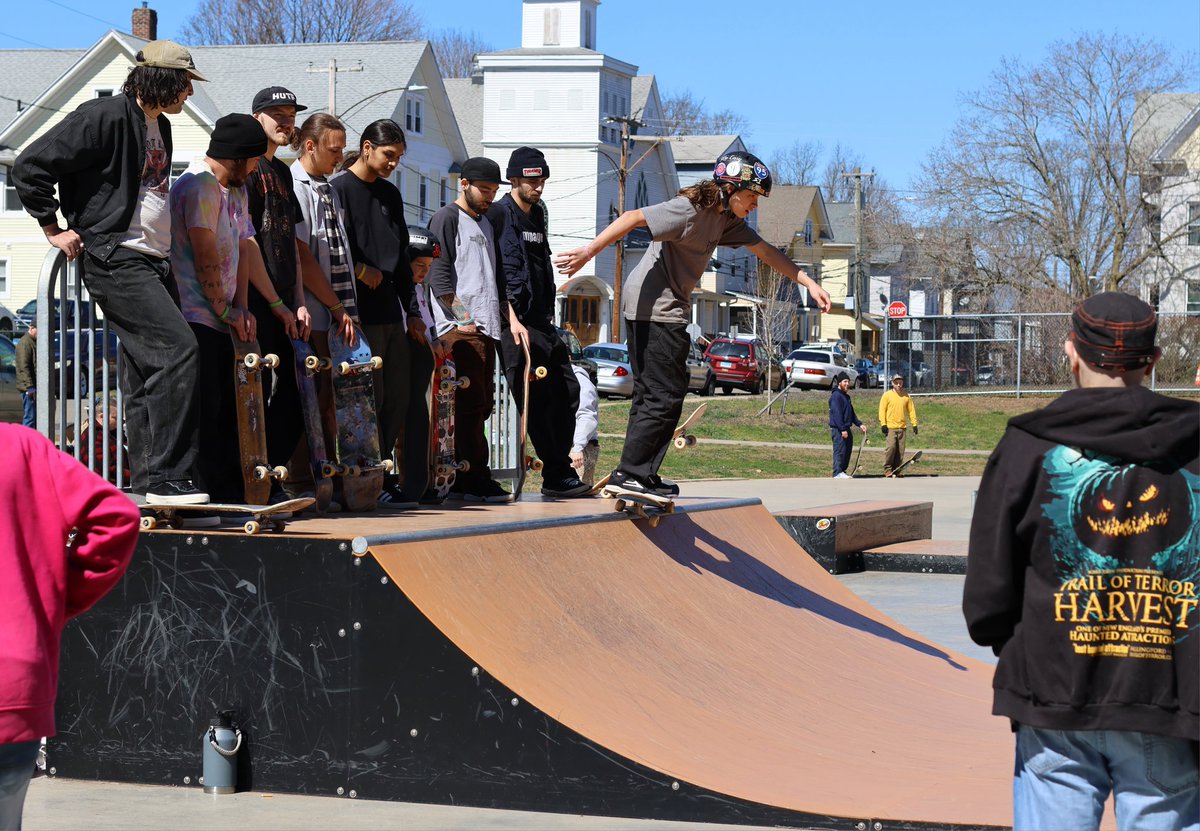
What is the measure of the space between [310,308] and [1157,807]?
460cm

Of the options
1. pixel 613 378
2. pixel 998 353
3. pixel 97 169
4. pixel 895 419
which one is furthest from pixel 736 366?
pixel 97 169

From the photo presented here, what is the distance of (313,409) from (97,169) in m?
1.50

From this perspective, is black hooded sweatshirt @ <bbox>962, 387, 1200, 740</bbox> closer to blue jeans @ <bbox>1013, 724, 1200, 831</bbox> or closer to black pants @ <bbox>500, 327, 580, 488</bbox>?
blue jeans @ <bbox>1013, 724, 1200, 831</bbox>

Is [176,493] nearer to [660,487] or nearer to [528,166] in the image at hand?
[660,487]

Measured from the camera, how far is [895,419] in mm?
25234

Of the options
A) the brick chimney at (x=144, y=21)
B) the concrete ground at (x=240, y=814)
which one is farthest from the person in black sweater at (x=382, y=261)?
the brick chimney at (x=144, y=21)

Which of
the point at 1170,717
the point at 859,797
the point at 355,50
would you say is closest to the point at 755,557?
the point at 859,797

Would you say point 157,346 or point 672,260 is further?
point 672,260

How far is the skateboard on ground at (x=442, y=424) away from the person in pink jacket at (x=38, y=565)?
4577 mm

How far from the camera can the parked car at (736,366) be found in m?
48.0

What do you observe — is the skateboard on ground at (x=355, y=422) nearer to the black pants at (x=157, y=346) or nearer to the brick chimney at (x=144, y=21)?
the black pants at (x=157, y=346)

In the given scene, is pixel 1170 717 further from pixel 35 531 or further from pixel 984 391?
pixel 984 391

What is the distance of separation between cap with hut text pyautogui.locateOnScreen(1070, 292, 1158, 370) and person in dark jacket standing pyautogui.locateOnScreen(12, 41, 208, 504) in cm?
346

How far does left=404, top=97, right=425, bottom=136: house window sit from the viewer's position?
55.2 meters
